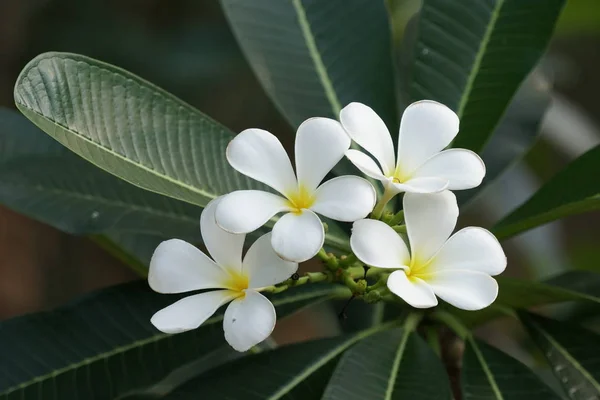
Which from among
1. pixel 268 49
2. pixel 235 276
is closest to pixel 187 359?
pixel 235 276

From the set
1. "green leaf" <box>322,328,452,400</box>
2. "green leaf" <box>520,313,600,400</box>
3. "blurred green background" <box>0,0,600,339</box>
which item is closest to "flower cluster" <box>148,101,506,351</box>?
"green leaf" <box>322,328,452,400</box>

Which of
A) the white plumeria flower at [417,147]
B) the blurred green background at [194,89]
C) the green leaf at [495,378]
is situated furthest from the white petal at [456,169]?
Answer: the blurred green background at [194,89]

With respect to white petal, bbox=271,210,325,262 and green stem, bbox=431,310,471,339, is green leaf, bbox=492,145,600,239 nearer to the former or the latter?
green stem, bbox=431,310,471,339

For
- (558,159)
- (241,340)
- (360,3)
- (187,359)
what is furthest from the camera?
(558,159)

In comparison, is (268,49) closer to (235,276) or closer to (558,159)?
(235,276)

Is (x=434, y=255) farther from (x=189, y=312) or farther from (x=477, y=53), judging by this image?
(x=477, y=53)

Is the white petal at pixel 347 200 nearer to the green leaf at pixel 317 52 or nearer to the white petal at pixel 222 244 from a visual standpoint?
the white petal at pixel 222 244
